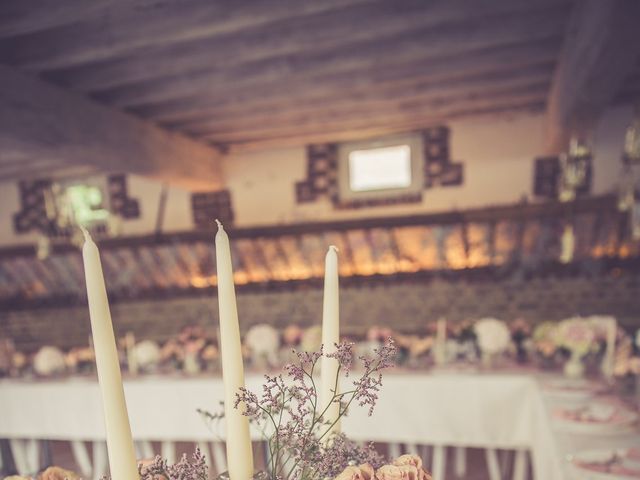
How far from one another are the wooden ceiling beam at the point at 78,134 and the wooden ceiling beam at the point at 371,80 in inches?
10.8

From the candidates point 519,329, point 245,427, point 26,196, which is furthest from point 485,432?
point 26,196

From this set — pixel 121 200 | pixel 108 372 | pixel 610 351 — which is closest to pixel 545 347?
pixel 610 351

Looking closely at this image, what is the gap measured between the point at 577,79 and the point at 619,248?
281 cm

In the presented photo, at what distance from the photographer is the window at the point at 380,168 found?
545 centimetres

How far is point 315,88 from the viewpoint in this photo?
348cm

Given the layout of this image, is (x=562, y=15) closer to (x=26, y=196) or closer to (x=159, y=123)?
(x=159, y=123)

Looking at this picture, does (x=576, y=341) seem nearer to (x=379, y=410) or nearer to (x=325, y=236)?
(x=379, y=410)

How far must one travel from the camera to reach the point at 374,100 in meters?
3.88

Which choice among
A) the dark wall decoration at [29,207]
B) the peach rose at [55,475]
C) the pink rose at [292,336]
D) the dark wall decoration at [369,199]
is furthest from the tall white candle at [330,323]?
the dark wall decoration at [29,207]

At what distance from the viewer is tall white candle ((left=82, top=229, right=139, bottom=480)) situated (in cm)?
64

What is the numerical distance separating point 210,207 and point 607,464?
508 centimetres

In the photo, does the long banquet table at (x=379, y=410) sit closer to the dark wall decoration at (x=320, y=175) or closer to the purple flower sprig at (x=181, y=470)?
the purple flower sprig at (x=181, y=470)

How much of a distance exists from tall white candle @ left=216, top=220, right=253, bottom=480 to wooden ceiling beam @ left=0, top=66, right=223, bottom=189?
263cm

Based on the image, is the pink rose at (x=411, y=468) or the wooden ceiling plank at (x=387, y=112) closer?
the pink rose at (x=411, y=468)
